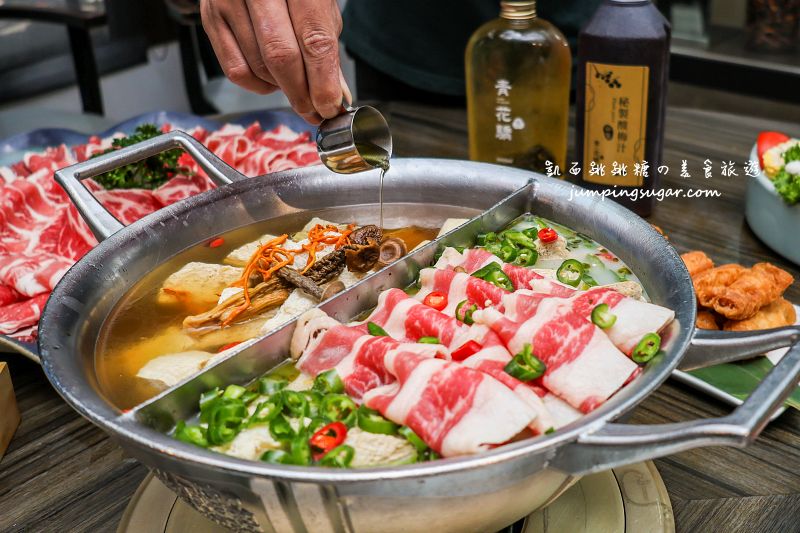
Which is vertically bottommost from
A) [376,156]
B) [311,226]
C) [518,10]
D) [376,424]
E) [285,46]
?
[311,226]

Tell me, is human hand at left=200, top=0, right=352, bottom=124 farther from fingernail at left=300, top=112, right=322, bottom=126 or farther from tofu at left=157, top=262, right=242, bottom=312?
tofu at left=157, top=262, right=242, bottom=312

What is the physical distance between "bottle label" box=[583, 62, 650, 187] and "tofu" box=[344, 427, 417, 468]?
182cm

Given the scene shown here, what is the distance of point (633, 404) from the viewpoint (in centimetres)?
121

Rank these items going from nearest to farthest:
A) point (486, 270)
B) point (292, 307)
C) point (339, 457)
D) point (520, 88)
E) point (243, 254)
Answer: point (339, 457) → point (486, 270) → point (292, 307) → point (243, 254) → point (520, 88)

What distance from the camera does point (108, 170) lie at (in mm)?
2117

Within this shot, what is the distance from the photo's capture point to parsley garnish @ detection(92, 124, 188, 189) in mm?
3008

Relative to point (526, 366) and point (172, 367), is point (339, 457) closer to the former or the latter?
point (526, 366)

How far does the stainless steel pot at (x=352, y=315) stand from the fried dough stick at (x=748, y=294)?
482 millimetres

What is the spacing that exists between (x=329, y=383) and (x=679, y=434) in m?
0.68

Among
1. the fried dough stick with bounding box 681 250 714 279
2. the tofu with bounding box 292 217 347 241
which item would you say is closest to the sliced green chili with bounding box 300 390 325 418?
the tofu with bounding box 292 217 347 241

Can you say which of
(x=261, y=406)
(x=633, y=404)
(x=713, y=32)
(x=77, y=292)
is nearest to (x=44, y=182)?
A: (x=77, y=292)

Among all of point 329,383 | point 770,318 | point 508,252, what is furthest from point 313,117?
point 770,318

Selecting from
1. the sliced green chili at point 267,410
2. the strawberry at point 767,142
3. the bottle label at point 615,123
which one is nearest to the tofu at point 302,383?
the sliced green chili at point 267,410

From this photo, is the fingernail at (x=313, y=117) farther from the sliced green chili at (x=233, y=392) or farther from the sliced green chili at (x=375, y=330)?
the sliced green chili at (x=233, y=392)
